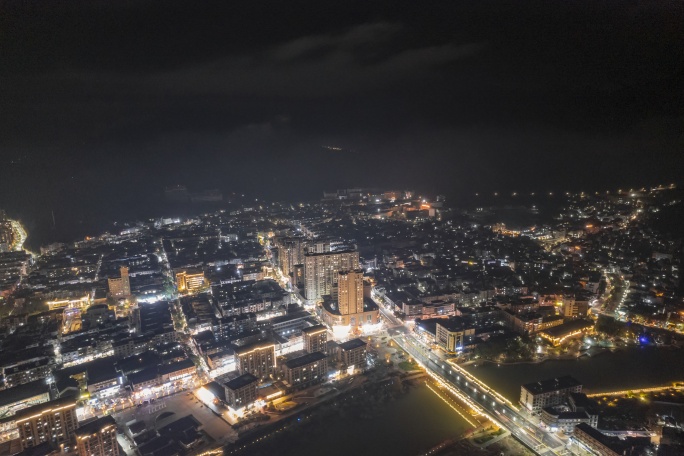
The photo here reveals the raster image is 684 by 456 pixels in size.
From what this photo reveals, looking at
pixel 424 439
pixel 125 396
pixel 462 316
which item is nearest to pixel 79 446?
pixel 125 396

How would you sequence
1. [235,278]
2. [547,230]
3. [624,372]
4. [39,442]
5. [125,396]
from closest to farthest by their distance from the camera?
[39,442]
[125,396]
[624,372]
[235,278]
[547,230]

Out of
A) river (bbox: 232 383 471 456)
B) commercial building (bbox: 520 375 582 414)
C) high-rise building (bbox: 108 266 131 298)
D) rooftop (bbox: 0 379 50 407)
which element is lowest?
river (bbox: 232 383 471 456)

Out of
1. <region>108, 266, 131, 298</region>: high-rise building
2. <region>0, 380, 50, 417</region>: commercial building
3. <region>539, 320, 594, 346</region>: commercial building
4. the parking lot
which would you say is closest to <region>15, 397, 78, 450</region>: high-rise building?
the parking lot

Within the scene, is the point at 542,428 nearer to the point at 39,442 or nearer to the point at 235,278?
the point at 39,442

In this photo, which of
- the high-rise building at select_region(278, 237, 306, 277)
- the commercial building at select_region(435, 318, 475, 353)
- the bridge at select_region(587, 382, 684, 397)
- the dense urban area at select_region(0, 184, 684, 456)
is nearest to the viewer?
the dense urban area at select_region(0, 184, 684, 456)

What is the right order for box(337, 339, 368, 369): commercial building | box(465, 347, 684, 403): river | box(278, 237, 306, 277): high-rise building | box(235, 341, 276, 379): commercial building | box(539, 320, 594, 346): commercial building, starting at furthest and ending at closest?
box(278, 237, 306, 277): high-rise building → box(539, 320, 594, 346): commercial building → box(337, 339, 368, 369): commercial building → box(235, 341, 276, 379): commercial building → box(465, 347, 684, 403): river

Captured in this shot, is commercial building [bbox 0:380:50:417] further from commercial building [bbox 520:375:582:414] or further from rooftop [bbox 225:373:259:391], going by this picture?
commercial building [bbox 520:375:582:414]

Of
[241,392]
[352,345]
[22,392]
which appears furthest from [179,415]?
[352,345]
